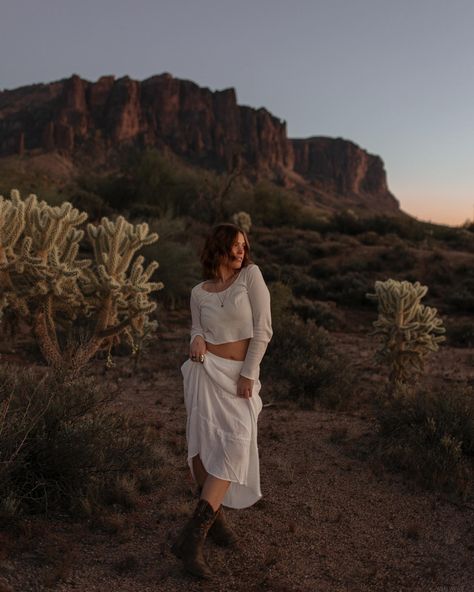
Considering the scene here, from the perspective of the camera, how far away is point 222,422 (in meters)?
3.26

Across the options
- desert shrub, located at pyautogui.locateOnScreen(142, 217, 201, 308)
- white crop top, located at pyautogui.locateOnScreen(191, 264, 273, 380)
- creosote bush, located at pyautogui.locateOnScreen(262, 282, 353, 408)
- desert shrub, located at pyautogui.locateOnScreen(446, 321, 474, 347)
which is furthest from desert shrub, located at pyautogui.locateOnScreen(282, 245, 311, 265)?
white crop top, located at pyautogui.locateOnScreen(191, 264, 273, 380)

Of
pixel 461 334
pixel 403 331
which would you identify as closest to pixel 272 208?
pixel 461 334

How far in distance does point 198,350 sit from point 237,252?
24.0 inches

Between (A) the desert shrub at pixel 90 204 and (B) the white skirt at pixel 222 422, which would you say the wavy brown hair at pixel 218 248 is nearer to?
(B) the white skirt at pixel 222 422

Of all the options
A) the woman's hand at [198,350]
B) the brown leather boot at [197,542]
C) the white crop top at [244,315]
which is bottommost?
the brown leather boot at [197,542]

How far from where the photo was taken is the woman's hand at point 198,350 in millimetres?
3330

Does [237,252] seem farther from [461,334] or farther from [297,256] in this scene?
[297,256]

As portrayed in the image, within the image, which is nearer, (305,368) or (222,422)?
(222,422)

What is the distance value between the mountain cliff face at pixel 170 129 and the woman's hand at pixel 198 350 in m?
80.7

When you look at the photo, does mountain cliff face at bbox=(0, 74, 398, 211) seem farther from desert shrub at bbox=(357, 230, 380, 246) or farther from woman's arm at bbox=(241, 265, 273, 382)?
woman's arm at bbox=(241, 265, 273, 382)

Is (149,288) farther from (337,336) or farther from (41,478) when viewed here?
(337,336)

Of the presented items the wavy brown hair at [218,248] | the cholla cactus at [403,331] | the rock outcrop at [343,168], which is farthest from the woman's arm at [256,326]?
the rock outcrop at [343,168]

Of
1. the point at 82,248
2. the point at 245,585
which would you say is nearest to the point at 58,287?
the point at 245,585

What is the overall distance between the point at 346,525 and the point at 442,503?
88 centimetres
